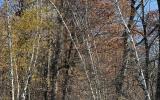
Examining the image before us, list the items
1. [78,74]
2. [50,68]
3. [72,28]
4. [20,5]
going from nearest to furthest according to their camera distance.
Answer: [72,28]
[78,74]
[50,68]
[20,5]

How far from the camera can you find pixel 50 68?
33688 mm

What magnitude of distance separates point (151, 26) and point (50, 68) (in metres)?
12.4

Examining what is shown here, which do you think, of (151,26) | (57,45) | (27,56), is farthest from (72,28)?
(151,26)

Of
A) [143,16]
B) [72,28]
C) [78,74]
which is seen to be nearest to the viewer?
[143,16]

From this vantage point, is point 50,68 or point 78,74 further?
point 50,68

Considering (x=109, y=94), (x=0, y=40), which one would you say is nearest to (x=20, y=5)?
(x=0, y=40)

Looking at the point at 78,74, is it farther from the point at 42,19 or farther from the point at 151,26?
the point at 151,26

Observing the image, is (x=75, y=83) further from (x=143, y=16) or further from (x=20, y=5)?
(x=143, y=16)

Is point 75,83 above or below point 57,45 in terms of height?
below

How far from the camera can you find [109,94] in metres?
23.7

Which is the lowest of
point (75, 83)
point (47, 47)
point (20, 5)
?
point (75, 83)

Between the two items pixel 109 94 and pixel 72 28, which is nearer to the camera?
pixel 109 94

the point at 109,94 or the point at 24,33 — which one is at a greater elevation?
the point at 24,33

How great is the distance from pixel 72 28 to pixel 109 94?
6599 mm
